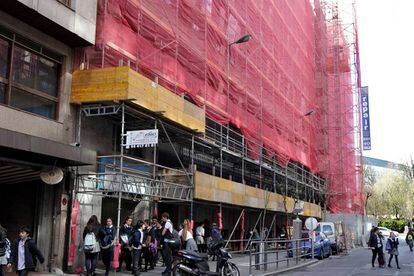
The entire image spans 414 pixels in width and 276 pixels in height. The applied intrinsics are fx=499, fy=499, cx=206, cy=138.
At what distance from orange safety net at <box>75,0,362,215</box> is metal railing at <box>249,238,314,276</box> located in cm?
598

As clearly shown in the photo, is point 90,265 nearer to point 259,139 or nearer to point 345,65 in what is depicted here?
point 259,139

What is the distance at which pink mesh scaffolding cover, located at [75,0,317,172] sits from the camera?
1631 centimetres

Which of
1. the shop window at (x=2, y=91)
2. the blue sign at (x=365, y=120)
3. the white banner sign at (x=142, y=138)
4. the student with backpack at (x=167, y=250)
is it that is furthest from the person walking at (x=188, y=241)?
the blue sign at (x=365, y=120)

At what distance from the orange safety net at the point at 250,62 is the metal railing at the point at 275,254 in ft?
19.6

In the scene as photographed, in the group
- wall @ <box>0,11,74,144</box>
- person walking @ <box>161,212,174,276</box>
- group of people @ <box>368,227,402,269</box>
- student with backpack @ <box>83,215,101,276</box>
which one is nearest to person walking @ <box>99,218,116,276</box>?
student with backpack @ <box>83,215,101,276</box>

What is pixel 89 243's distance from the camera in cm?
1317

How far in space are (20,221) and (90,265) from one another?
8.53 feet

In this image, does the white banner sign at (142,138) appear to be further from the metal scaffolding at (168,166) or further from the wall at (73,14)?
the wall at (73,14)

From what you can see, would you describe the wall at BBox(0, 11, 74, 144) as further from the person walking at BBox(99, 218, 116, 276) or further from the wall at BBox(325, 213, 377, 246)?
the wall at BBox(325, 213, 377, 246)

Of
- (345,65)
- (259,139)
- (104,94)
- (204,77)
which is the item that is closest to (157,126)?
(104,94)

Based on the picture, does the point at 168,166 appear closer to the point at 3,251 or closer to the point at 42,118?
the point at 42,118

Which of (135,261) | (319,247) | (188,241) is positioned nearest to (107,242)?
(135,261)

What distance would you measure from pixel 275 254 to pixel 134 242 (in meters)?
7.24

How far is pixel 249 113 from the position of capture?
26.0 m
